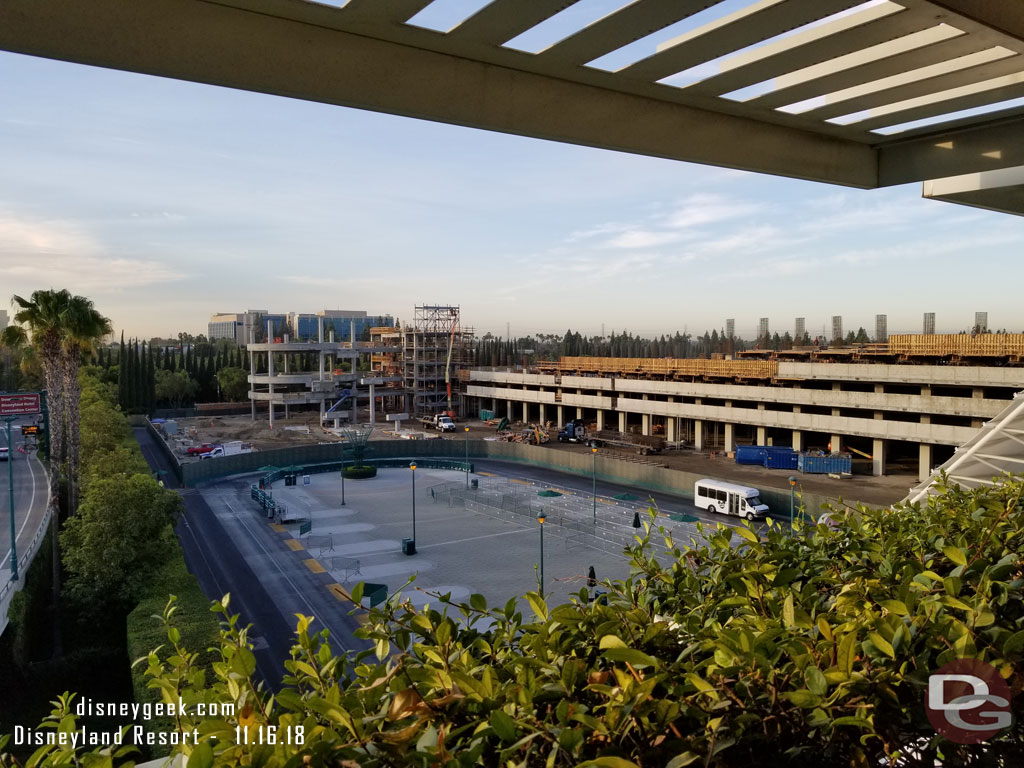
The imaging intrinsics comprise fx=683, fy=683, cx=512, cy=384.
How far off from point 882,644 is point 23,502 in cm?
3769

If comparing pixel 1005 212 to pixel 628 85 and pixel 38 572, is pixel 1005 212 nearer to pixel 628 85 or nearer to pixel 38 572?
pixel 628 85

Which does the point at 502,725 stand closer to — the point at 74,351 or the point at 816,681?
the point at 816,681

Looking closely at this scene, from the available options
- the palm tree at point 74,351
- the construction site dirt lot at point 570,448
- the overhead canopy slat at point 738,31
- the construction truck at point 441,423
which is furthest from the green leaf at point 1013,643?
the construction truck at point 441,423

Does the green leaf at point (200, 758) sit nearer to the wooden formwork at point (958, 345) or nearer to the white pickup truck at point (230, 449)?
the wooden formwork at point (958, 345)

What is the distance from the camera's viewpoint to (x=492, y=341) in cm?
10131

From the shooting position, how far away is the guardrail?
1650cm

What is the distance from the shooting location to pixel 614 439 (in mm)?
49250

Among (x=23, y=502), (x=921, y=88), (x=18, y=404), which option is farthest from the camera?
(x=23, y=502)

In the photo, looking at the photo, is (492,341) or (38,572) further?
(492,341)

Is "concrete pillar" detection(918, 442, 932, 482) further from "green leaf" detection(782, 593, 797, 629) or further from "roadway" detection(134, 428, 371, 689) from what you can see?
"green leaf" detection(782, 593, 797, 629)

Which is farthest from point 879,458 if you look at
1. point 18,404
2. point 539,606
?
point 18,404

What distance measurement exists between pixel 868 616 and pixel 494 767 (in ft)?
4.42

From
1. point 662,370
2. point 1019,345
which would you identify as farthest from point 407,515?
point 1019,345

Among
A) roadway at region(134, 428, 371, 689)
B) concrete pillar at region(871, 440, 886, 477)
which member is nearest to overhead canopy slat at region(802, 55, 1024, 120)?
roadway at region(134, 428, 371, 689)
